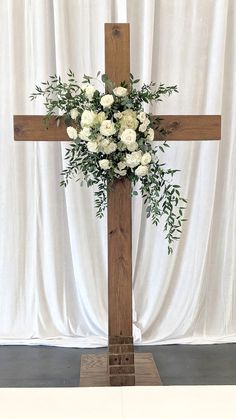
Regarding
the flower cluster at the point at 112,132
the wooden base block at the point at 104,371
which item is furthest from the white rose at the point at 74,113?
the wooden base block at the point at 104,371

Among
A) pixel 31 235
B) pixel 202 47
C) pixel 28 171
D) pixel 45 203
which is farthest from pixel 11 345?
pixel 202 47

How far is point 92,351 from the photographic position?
2.69 meters

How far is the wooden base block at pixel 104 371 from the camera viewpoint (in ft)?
7.18

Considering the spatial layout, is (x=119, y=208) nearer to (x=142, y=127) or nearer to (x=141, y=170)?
(x=141, y=170)

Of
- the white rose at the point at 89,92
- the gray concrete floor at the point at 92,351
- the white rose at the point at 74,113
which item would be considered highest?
the white rose at the point at 89,92

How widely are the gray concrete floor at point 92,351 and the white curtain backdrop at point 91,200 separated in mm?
77

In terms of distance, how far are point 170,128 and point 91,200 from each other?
78 centimetres

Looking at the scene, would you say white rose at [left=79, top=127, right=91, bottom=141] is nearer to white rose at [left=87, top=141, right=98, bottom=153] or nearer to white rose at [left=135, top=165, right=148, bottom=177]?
white rose at [left=87, top=141, right=98, bottom=153]

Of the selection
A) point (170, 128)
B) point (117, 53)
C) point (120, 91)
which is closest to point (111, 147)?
point (120, 91)

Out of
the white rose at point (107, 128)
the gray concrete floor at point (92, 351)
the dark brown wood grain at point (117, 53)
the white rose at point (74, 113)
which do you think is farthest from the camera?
the gray concrete floor at point (92, 351)

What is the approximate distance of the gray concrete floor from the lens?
2.35 meters

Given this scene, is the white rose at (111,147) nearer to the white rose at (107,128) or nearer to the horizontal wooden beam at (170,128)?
the white rose at (107,128)

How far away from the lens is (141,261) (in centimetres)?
277
